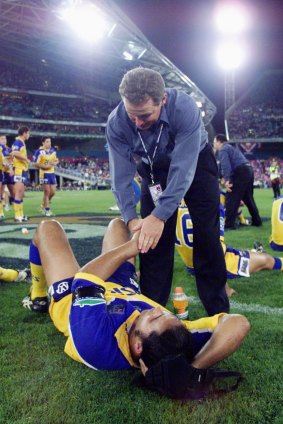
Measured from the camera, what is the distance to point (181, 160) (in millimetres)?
2801

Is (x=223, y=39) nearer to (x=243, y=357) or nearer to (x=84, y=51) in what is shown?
(x=84, y=51)

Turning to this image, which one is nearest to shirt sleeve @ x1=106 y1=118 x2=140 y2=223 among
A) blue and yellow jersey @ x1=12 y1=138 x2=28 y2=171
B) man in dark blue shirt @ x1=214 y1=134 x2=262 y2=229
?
man in dark blue shirt @ x1=214 y1=134 x2=262 y2=229

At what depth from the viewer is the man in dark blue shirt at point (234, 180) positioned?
8.75 meters

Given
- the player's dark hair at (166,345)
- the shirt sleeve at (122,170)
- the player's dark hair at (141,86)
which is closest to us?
the player's dark hair at (166,345)

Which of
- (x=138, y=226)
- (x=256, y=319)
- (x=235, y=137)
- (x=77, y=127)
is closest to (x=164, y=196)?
(x=138, y=226)

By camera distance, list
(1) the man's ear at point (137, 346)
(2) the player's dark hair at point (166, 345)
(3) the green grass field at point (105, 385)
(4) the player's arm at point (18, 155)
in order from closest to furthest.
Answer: (3) the green grass field at point (105, 385)
(2) the player's dark hair at point (166, 345)
(1) the man's ear at point (137, 346)
(4) the player's arm at point (18, 155)

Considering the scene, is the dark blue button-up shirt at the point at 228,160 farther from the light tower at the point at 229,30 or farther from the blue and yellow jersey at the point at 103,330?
the light tower at the point at 229,30

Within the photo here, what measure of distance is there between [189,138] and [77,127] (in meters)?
49.3

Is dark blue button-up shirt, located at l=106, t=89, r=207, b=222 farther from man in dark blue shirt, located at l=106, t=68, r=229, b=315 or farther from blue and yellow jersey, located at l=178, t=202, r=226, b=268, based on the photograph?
blue and yellow jersey, located at l=178, t=202, r=226, b=268

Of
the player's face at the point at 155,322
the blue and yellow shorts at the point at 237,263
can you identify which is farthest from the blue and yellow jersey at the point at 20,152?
the player's face at the point at 155,322

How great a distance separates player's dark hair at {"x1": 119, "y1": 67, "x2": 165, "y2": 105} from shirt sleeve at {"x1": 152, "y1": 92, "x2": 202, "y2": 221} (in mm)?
360

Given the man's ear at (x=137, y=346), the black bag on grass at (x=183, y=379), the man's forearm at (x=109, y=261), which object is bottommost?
the black bag on grass at (x=183, y=379)

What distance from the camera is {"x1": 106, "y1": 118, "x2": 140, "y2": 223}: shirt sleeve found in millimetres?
3090

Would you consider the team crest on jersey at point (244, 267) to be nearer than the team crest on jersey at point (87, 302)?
No
